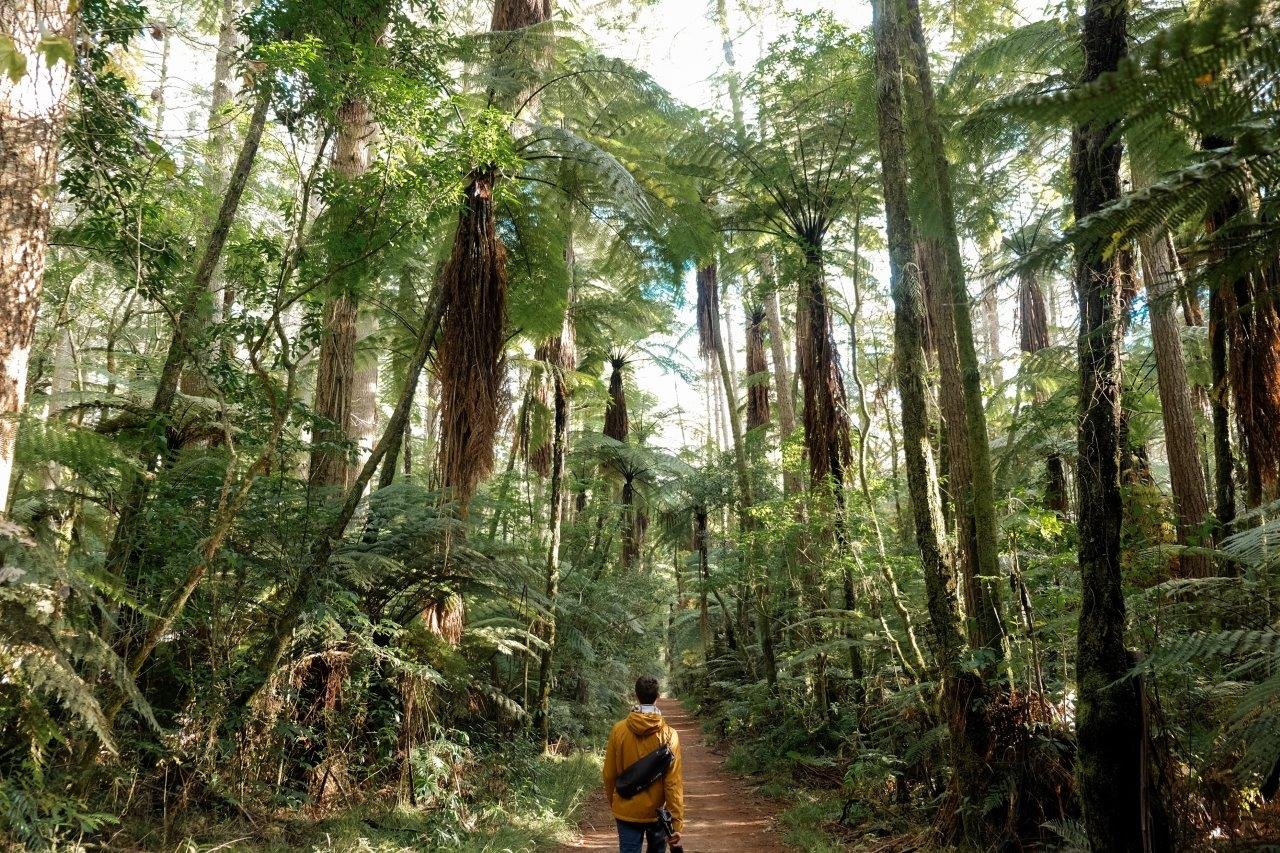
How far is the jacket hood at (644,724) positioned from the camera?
153 inches

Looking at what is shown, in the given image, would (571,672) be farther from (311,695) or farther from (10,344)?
(10,344)

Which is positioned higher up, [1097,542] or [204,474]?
[204,474]

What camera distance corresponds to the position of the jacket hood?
3.88 m

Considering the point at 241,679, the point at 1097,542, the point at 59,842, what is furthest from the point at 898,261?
the point at 59,842

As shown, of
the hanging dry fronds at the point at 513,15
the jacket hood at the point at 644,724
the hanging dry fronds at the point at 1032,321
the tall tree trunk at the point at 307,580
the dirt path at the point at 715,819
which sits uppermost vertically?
the hanging dry fronds at the point at 513,15

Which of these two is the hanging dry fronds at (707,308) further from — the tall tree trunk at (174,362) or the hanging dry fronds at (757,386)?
the tall tree trunk at (174,362)

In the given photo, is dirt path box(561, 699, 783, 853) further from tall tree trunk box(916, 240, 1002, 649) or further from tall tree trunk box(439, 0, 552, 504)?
tall tree trunk box(439, 0, 552, 504)

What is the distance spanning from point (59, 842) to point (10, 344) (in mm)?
2384

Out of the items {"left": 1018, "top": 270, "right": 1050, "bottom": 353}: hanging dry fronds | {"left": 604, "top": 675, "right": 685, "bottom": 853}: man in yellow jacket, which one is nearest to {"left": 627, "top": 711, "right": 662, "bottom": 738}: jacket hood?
{"left": 604, "top": 675, "right": 685, "bottom": 853}: man in yellow jacket

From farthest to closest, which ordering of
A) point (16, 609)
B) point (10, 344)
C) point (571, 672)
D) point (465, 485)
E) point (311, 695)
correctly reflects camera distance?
1. point (571, 672)
2. point (311, 695)
3. point (465, 485)
4. point (10, 344)
5. point (16, 609)

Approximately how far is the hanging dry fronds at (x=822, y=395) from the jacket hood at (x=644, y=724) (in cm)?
455

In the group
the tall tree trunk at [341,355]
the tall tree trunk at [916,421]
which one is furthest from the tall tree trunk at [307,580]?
the tall tree trunk at [916,421]

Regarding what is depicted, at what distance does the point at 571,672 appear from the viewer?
11.9m

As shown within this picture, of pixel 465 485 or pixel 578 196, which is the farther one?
pixel 578 196
